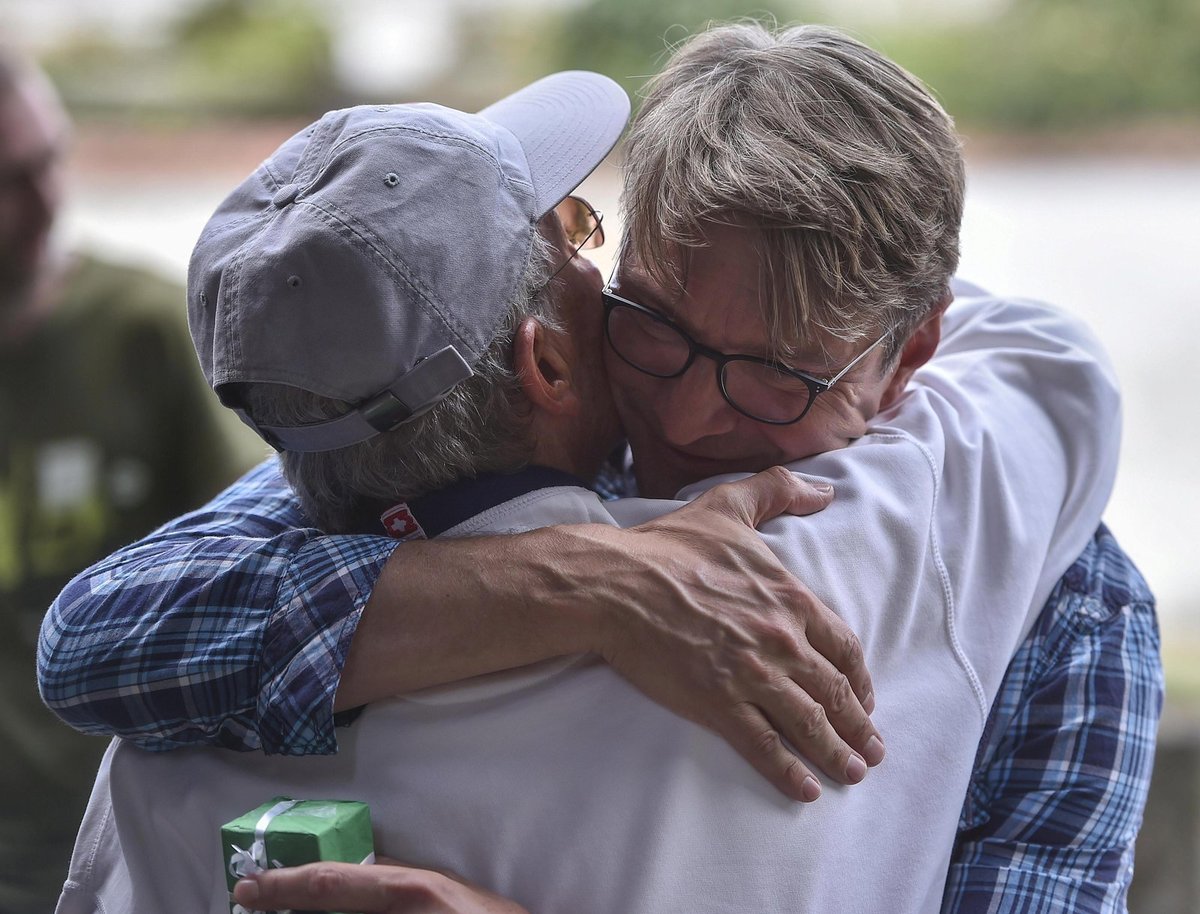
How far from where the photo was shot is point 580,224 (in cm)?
136

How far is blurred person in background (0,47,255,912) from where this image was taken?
250 cm

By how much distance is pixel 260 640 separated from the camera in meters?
1.20

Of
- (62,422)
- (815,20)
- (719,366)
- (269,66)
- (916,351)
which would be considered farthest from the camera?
(269,66)

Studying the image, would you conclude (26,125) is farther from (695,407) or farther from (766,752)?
(766,752)

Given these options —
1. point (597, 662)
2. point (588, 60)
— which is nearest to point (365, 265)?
point (597, 662)

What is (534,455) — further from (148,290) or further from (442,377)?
(148,290)

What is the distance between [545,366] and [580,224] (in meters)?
0.20

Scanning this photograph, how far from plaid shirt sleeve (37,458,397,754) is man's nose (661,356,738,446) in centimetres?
37

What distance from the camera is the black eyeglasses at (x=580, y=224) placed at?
133 cm

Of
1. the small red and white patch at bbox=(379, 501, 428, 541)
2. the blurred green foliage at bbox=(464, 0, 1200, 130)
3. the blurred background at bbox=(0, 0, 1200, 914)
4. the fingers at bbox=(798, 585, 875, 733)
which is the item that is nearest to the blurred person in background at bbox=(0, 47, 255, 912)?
the small red and white patch at bbox=(379, 501, 428, 541)

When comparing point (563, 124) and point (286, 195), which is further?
point (563, 124)

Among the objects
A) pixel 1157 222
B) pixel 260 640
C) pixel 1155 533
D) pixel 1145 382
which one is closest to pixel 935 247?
pixel 260 640

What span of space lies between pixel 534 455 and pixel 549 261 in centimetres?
22

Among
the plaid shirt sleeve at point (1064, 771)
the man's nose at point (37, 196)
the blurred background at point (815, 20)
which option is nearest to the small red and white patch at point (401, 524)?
the plaid shirt sleeve at point (1064, 771)
